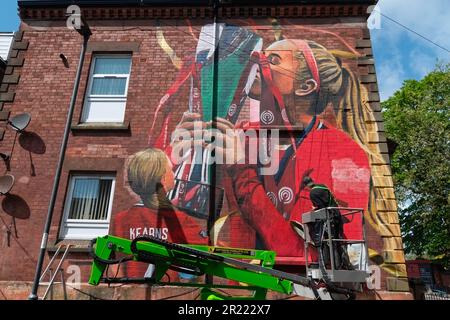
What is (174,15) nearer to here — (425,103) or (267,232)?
(267,232)

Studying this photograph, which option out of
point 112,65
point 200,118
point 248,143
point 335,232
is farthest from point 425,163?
point 112,65

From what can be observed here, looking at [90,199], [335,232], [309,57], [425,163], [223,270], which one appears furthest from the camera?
[425,163]

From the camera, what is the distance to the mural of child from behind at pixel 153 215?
772cm

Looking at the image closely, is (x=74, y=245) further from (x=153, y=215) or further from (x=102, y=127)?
(x=102, y=127)

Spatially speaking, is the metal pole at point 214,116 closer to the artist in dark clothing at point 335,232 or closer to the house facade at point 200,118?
the house facade at point 200,118

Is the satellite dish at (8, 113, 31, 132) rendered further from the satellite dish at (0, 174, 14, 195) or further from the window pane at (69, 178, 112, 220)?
the window pane at (69, 178, 112, 220)

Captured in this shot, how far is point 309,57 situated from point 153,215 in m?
6.22

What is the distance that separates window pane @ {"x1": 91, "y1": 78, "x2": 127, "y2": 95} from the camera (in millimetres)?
9367

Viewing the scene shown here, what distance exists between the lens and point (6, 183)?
8023 millimetres

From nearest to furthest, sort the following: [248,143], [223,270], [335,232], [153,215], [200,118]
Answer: [223,270]
[335,232]
[153,215]
[248,143]
[200,118]

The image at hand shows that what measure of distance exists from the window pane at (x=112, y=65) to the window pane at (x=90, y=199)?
338 centimetres

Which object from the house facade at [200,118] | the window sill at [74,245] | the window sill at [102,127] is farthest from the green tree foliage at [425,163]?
the window sill at [74,245]

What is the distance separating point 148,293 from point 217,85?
5660 millimetres

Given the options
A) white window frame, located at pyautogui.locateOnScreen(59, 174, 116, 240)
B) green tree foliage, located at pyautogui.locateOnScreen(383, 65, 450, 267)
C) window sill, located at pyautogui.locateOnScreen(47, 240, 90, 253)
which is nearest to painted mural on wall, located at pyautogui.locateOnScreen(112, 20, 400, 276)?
white window frame, located at pyautogui.locateOnScreen(59, 174, 116, 240)
